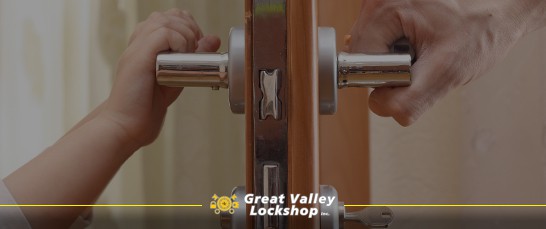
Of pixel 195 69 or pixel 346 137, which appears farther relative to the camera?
pixel 346 137

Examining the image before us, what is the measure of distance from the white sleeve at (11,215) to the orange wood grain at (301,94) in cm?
25

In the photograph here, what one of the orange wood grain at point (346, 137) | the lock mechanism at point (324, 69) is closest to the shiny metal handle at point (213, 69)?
the lock mechanism at point (324, 69)

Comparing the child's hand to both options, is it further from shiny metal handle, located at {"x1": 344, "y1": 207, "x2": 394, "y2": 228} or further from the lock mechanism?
shiny metal handle, located at {"x1": 344, "y1": 207, "x2": 394, "y2": 228}

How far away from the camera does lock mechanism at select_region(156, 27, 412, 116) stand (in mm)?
427

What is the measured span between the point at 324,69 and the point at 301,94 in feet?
0.09

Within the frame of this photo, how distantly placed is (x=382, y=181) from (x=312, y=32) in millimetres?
212

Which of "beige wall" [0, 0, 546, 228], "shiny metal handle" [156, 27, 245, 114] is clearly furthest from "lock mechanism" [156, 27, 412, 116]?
"beige wall" [0, 0, 546, 228]

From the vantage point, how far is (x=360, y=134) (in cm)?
56

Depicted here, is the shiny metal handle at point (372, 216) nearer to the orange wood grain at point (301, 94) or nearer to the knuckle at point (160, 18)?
the orange wood grain at point (301, 94)

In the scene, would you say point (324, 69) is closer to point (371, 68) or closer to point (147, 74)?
point (371, 68)

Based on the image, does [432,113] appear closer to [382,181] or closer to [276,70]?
[382,181]

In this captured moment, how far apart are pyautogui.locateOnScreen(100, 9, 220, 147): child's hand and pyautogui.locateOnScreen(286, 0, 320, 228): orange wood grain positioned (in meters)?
0.12

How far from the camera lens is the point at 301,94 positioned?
409 mm

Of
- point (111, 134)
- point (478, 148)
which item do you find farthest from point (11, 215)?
point (478, 148)
